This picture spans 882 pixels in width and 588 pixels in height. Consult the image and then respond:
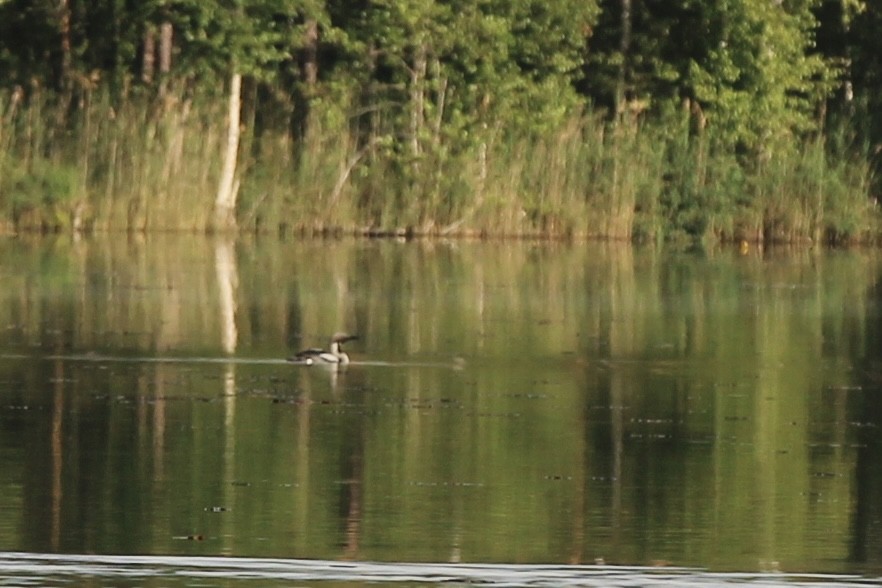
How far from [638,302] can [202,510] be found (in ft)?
47.8

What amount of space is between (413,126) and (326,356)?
21.9 meters

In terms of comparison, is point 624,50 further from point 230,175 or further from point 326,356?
point 326,356

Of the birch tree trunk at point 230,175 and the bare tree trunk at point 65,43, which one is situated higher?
the bare tree trunk at point 65,43

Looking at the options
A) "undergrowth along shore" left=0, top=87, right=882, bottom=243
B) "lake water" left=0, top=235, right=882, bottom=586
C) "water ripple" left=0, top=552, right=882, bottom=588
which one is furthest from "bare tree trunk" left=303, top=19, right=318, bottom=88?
"water ripple" left=0, top=552, right=882, bottom=588

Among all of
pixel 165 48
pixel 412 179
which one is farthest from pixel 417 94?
pixel 165 48

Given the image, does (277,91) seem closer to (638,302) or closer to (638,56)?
(638,56)

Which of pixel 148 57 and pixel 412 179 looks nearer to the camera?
pixel 412 179

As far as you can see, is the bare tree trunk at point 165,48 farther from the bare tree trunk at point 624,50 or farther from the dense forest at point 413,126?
the bare tree trunk at point 624,50

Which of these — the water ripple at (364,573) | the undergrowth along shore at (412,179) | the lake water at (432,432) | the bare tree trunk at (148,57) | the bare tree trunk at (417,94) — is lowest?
the water ripple at (364,573)

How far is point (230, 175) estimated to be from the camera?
38531 mm

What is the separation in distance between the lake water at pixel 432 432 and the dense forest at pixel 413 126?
10289 mm

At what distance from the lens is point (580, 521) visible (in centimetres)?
1123

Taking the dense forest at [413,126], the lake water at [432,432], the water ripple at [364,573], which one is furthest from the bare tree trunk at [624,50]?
the water ripple at [364,573]

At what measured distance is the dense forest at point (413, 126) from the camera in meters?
37.7
